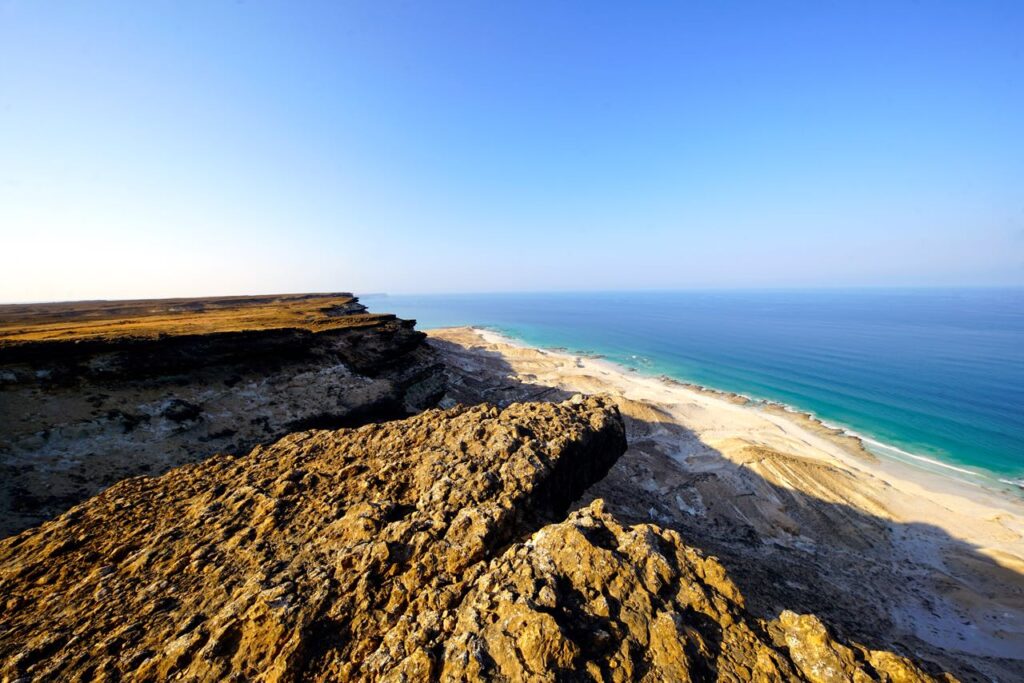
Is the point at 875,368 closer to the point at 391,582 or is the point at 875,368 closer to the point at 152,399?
the point at 391,582

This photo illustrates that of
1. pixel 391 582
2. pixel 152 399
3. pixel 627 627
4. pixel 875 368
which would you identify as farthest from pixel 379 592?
pixel 875 368

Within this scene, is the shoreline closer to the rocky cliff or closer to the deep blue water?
the deep blue water

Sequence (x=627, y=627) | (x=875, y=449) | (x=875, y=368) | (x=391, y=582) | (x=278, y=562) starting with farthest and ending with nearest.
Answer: (x=875, y=368) < (x=875, y=449) < (x=278, y=562) < (x=391, y=582) < (x=627, y=627)

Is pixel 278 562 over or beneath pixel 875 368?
over

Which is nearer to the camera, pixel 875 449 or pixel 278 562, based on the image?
pixel 278 562

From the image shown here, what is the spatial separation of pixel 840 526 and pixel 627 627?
23500 mm

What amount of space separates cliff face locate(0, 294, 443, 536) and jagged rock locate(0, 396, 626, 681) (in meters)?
6.38

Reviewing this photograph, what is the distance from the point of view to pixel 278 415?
1738 centimetres

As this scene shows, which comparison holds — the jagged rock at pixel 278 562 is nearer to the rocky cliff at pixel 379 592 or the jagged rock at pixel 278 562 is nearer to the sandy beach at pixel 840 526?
the rocky cliff at pixel 379 592

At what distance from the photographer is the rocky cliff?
4.83 metres

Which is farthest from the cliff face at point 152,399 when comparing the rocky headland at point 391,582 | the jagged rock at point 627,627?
the jagged rock at point 627,627

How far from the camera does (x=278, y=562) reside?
20.9 ft

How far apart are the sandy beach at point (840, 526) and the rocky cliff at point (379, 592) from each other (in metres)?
4.22

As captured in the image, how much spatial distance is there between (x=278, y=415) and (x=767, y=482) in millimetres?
29498
